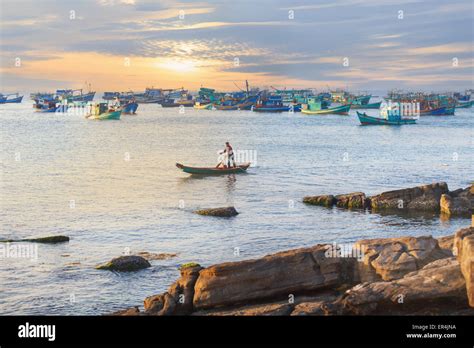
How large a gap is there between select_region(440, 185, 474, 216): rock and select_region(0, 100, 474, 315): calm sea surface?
89cm

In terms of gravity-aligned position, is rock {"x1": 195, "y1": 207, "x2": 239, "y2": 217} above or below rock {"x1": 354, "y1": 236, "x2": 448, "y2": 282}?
below

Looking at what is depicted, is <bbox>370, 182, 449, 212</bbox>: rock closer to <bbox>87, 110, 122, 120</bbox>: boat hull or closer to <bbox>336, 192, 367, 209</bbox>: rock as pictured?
<bbox>336, 192, 367, 209</bbox>: rock

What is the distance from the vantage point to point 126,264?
72.5ft

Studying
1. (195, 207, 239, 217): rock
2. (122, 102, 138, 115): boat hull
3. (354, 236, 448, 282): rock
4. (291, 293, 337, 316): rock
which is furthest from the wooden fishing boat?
(291, 293, 337, 316): rock

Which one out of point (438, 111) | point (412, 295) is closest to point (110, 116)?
point (438, 111)

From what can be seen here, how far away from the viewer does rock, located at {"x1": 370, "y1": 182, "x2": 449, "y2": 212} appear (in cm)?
3238

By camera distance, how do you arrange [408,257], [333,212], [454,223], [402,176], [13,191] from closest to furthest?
[408,257], [454,223], [333,212], [13,191], [402,176]

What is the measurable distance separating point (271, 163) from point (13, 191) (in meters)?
22.8

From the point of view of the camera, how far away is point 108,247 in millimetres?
25656

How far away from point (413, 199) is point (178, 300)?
19331mm

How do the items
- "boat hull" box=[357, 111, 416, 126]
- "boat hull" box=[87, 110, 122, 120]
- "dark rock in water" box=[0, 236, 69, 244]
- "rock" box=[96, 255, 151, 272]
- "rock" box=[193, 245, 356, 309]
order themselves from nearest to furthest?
"rock" box=[193, 245, 356, 309] → "rock" box=[96, 255, 151, 272] → "dark rock in water" box=[0, 236, 69, 244] → "boat hull" box=[357, 111, 416, 126] → "boat hull" box=[87, 110, 122, 120]

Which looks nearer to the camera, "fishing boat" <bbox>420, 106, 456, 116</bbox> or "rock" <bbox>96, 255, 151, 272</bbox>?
"rock" <bbox>96, 255, 151, 272</bbox>
